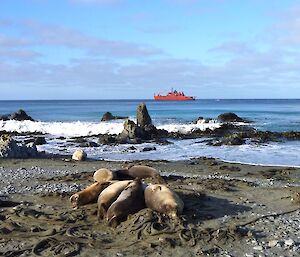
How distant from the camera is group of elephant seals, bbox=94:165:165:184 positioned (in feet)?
33.9

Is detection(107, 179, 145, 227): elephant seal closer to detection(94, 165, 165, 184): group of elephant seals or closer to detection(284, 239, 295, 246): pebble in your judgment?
detection(94, 165, 165, 184): group of elephant seals

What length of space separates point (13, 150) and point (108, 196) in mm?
10553

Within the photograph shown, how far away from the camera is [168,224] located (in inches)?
302

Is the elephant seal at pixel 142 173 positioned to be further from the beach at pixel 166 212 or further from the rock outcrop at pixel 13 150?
the rock outcrop at pixel 13 150

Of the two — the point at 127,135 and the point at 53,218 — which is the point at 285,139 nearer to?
the point at 127,135

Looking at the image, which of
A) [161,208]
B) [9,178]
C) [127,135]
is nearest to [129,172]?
[161,208]

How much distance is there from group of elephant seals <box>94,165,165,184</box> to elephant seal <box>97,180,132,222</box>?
4.80 ft

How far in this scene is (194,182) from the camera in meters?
11.8

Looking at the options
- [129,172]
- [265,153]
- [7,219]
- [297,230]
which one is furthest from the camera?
[265,153]

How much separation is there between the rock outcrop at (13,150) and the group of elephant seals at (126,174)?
8269 mm

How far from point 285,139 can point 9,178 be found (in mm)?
16435

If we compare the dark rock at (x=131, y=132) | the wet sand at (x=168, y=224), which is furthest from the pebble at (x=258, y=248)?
the dark rock at (x=131, y=132)

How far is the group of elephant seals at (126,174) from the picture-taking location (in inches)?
407

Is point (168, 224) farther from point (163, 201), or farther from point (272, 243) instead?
point (272, 243)
